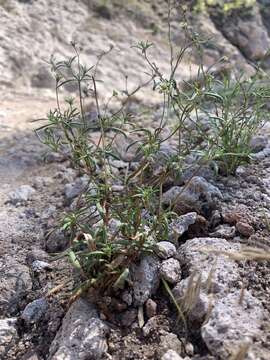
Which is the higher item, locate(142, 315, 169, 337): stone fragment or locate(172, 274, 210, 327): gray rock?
locate(172, 274, 210, 327): gray rock

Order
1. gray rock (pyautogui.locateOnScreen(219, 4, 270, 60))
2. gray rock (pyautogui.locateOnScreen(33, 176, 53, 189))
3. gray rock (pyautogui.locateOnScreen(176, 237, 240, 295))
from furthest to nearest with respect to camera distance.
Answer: gray rock (pyautogui.locateOnScreen(219, 4, 270, 60)), gray rock (pyautogui.locateOnScreen(33, 176, 53, 189)), gray rock (pyautogui.locateOnScreen(176, 237, 240, 295))

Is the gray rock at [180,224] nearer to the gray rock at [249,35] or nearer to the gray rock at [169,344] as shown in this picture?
the gray rock at [169,344]

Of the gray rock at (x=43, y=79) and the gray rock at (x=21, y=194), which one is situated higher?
the gray rock at (x=43, y=79)

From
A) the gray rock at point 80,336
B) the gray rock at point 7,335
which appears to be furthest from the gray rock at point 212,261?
the gray rock at point 7,335

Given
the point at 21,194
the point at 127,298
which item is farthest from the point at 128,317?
the point at 21,194

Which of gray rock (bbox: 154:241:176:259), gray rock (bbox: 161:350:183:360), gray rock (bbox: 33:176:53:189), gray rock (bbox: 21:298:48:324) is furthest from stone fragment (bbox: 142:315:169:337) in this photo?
gray rock (bbox: 33:176:53:189)

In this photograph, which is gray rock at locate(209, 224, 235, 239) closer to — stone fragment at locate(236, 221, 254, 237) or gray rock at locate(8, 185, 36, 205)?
stone fragment at locate(236, 221, 254, 237)

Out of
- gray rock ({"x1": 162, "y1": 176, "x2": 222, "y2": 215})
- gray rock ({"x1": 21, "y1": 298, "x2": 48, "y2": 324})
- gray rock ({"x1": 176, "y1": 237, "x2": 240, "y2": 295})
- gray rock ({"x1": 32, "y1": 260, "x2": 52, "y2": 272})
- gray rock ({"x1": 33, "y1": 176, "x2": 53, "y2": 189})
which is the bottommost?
gray rock ({"x1": 21, "y1": 298, "x2": 48, "y2": 324})
